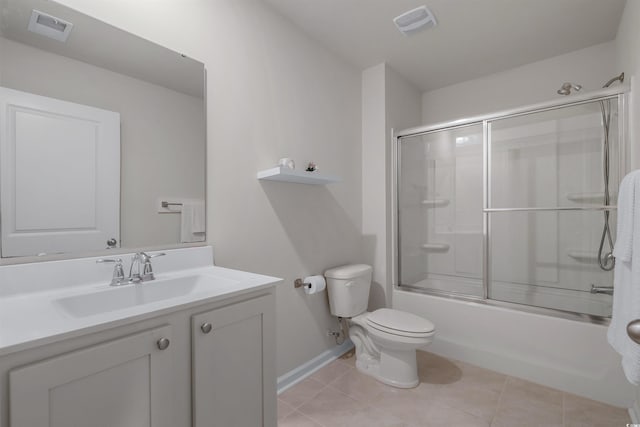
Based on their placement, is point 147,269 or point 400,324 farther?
point 400,324

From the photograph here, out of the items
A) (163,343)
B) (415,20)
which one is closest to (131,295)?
(163,343)

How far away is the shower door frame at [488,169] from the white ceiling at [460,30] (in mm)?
584

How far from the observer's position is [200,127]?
1542 mm

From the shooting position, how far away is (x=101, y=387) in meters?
0.76

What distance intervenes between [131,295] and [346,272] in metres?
1.42

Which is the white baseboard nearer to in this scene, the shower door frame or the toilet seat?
the toilet seat

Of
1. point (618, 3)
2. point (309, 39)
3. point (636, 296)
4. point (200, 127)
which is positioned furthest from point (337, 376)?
point (618, 3)

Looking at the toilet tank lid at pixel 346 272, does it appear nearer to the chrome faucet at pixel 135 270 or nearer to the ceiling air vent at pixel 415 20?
the chrome faucet at pixel 135 270

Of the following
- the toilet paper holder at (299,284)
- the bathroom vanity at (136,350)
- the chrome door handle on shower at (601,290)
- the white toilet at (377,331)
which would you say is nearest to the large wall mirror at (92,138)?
the bathroom vanity at (136,350)

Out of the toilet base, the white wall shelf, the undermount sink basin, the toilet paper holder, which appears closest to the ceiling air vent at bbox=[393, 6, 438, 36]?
the white wall shelf

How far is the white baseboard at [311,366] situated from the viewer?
1.95 m

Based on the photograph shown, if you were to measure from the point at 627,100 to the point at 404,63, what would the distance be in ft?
5.02

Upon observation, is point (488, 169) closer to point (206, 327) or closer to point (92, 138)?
point (206, 327)

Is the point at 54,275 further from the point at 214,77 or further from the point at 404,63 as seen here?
the point at 404,63
